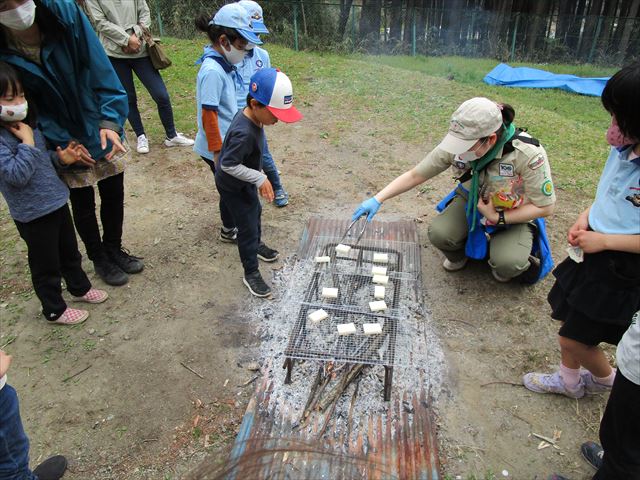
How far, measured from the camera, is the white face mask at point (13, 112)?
7.55 ft

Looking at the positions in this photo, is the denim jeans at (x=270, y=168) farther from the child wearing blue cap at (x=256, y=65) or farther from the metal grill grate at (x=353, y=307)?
the metal grill grate at (x=353, y=307)

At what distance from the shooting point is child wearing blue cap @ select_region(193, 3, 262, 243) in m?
3.12

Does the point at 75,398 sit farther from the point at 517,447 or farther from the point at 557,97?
the point at 557,97

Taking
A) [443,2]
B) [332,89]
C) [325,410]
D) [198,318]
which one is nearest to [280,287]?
[198,318]

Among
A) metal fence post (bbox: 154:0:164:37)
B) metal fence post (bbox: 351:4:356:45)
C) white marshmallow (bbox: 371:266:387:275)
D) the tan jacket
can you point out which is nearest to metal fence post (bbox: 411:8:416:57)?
metal fence post (bbox: 351:4:356:45)

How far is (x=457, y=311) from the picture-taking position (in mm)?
3217

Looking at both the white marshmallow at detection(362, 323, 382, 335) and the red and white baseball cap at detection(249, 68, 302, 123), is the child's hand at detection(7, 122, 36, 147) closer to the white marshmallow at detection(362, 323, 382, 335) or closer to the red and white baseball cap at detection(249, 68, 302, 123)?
the red and white baseball cap at detection(249, 68, 302, 123)

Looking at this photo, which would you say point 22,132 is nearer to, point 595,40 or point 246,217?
point 246,217

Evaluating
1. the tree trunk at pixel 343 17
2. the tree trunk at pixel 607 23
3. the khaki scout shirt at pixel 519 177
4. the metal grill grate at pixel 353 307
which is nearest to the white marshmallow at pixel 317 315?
the metal grill grate at pixel 353 307

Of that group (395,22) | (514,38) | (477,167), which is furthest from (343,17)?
(477,167)

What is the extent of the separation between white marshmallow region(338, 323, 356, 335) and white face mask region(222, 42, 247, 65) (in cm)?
217

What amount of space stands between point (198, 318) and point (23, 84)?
1820 mm

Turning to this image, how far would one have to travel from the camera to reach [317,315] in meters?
2.58

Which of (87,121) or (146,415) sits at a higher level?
(87,121)
